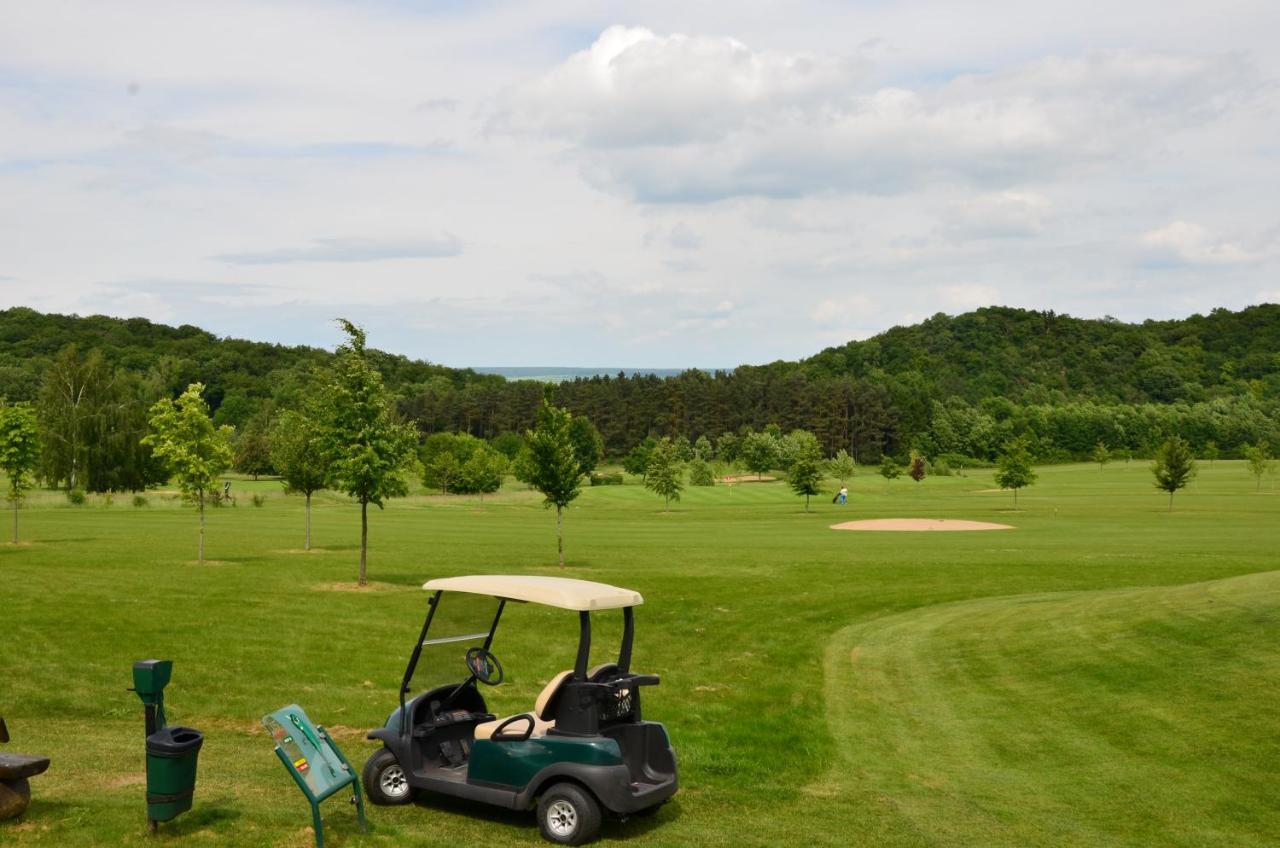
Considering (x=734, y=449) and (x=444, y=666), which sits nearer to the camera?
(x=444, y=666)

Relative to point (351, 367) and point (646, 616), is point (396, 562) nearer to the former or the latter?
point (351, 367)

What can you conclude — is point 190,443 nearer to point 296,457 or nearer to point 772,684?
point 296,457

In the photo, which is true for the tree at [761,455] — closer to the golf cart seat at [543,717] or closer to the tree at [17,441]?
the tree at [17,441]

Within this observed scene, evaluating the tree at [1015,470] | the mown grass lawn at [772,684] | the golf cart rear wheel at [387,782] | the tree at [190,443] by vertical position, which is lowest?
the mown grass lawn at [772,684]

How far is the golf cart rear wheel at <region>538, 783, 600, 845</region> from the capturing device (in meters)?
10.4

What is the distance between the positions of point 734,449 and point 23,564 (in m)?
126

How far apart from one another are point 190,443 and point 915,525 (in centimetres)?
4346

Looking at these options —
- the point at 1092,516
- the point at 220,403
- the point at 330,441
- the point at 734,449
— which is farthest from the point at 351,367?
the point at 220,403

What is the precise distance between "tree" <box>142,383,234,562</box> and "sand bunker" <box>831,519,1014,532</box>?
37.0 metres

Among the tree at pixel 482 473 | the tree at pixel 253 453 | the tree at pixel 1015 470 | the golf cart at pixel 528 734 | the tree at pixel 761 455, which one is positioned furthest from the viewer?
the tree at pixel 761 455

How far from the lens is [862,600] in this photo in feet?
101

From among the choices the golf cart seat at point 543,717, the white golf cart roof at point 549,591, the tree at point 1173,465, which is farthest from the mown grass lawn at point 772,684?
the tree at point 1173,465

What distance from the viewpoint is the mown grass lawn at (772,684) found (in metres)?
11.6

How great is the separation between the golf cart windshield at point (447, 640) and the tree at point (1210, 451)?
6404 inches
